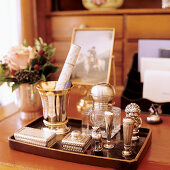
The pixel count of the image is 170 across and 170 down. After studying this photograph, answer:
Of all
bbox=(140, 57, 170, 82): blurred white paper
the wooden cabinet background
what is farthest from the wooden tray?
the wooden cabinet background

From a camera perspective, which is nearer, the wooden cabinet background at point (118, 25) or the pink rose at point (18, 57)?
the pink rose at point (18, 57)

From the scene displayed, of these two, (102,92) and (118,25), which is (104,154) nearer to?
(102,92)

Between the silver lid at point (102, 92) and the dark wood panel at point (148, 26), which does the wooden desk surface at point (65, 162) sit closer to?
the silver lid at point (102, 92)

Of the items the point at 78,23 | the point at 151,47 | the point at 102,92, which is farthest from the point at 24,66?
the point at 78,23

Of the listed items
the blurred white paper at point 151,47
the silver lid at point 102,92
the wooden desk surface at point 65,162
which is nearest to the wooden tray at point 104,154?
the wooden desk surface at point 65,162

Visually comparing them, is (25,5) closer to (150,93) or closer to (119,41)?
(119,41)

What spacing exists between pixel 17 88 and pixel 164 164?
2.05 feet

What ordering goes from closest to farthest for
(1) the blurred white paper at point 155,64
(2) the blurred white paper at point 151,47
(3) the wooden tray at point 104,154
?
1. (3) the wooden tray at point 104,154
2. (1) the blurred white paper at point 155,64
3. (2) the blurred white paper at point 151,47

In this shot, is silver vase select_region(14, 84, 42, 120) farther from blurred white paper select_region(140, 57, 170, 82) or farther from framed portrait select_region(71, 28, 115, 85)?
blurred white paper select_region(140, 57, 170, 82)

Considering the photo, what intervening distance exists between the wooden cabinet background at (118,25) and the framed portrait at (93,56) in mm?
808

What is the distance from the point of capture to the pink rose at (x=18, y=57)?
3.43 feet

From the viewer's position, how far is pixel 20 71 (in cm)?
101

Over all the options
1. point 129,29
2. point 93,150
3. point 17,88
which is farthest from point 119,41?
point 93,150

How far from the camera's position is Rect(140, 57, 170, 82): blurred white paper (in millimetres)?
1251
